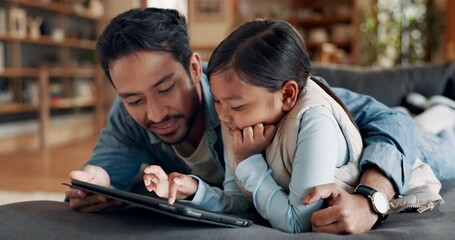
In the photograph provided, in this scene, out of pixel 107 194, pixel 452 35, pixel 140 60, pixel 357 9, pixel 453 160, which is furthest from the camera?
pixel 357 9

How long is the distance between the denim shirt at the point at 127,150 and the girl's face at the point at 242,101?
0.41m

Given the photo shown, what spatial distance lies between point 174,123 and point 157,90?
114 millimetres

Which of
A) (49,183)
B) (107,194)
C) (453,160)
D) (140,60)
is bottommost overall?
(49,183)

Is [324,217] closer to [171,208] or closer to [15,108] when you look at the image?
[171,208]

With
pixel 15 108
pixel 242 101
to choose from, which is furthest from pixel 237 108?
pixel 15 108

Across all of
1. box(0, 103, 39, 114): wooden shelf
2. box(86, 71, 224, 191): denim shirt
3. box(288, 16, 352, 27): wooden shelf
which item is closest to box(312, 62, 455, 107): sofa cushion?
box(86, 71, 224, 191): denim shirt

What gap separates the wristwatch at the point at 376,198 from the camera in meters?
1.04

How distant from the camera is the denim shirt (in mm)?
1613

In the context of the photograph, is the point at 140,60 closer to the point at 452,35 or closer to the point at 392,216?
the point at 392,216

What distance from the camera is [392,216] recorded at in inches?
45.5

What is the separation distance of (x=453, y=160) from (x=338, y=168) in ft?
2.39

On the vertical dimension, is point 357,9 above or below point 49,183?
above

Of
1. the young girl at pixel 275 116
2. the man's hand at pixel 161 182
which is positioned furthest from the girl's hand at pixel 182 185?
the young girl at pixel 275 116

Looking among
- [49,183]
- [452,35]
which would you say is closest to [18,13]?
[49,183]
